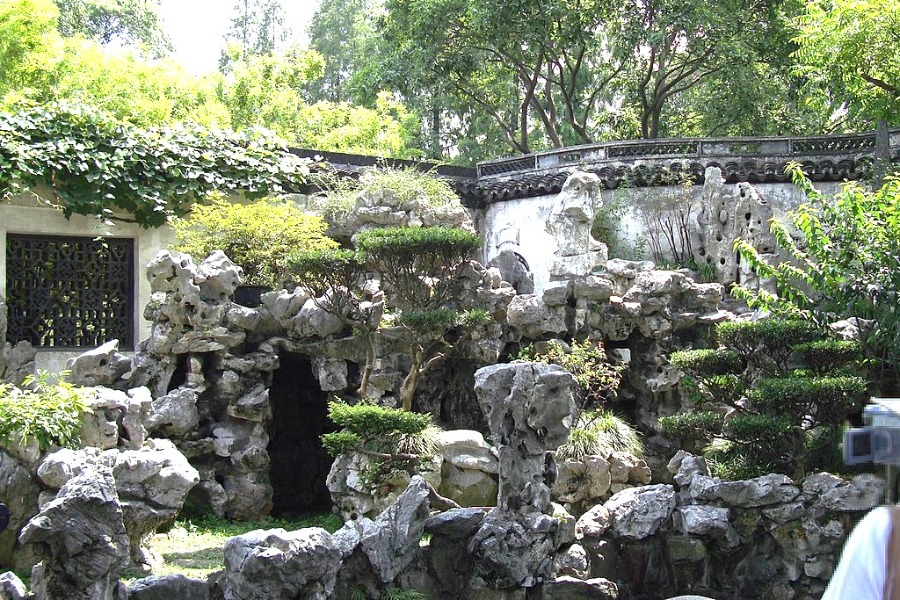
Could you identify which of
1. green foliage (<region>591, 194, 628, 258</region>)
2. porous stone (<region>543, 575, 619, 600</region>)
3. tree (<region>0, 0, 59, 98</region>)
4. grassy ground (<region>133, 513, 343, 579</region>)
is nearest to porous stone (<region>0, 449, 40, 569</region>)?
grassy ground (<region>133, 513, 343, 579</region>)

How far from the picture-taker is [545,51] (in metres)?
18.8

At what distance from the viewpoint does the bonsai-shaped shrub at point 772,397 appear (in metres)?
8.59

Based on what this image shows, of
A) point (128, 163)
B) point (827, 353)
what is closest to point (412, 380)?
point (827, 353)

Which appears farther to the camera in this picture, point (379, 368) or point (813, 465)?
point (379, 368)

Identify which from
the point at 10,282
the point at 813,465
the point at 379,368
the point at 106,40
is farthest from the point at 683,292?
the point at 106,40

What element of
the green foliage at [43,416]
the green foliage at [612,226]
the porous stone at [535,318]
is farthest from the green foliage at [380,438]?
the green foliage at [612,226]

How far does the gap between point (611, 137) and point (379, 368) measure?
Answer: 13750mm

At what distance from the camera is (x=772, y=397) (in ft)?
28.3

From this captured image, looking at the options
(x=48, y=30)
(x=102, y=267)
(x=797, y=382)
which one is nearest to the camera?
(x=797, y=382)

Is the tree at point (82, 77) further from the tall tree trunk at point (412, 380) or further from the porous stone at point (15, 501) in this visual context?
the porous stone at point (15, 501)

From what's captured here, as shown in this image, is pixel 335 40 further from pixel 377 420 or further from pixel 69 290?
pixel 377 420

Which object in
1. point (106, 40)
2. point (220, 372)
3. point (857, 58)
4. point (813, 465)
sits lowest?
point (813, 465)

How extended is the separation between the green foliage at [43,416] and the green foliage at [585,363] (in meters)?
4.67

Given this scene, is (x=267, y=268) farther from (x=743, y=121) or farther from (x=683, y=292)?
(x=743, y=121)
